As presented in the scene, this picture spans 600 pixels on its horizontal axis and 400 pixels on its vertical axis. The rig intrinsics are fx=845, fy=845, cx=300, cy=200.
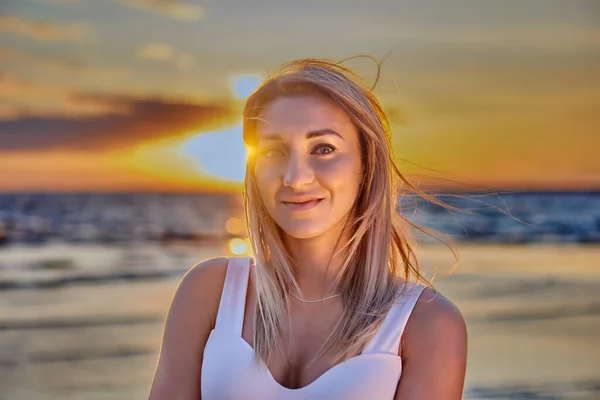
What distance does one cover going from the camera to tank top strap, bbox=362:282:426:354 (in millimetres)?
2588

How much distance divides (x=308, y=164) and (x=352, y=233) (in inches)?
12.8

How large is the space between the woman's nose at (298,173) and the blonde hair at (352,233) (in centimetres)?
22

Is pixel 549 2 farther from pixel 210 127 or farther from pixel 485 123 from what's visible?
pixel 210 127

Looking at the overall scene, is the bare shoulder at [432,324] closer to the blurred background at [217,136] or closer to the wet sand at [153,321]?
the wet sand at [153,321]

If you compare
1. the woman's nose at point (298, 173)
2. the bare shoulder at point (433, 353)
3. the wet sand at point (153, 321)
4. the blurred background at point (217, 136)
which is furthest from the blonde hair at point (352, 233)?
the blurred background at point (217, 136)

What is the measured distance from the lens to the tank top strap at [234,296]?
2721mm

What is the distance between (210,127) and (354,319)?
19.7 metres

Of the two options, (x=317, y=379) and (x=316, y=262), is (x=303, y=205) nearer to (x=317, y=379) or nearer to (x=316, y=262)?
(x=316, y=262)

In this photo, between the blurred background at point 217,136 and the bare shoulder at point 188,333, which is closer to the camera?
the bare shoulder at point 188,333

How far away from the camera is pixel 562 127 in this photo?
21922 mm

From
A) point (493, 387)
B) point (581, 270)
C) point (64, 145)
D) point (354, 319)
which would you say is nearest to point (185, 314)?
point (354, 319)

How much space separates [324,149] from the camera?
2684 mm

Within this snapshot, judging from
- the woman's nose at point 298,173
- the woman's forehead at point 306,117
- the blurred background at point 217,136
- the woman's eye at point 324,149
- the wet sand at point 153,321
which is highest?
the blurred background at point 217,136

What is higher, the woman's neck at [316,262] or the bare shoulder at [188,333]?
the woman's neck at [316,262]
